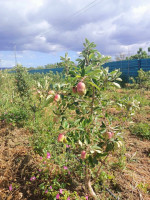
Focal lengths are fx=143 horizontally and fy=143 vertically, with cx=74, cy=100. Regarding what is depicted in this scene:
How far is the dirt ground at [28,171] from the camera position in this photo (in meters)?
1.65

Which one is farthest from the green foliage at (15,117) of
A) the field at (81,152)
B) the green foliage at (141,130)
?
the green foliage at (141,130)

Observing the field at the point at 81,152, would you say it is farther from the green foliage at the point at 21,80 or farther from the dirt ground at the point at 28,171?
the green foliage at the point at 21,80

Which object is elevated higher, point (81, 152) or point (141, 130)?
point (81, 152)

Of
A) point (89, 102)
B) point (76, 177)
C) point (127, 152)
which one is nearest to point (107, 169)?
point (76, 177)

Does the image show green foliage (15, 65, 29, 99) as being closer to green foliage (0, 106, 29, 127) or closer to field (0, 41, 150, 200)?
green foliage (0, 106, 29, 127)

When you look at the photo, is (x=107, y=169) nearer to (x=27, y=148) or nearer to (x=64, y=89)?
(x=27, y=148)

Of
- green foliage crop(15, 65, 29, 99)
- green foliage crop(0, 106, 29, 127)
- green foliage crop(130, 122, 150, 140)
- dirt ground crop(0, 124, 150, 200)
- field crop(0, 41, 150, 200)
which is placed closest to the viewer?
field crop(0, 41, 150, 200)

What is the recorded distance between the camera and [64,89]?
1.19 meters

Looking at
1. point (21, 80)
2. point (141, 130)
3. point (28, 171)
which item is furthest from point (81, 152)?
point (21, 80)

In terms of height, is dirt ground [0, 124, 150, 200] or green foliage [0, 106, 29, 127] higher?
green foliage [0, 106, 29, 127]

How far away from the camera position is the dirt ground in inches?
65.0

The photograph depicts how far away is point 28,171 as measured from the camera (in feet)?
6.29

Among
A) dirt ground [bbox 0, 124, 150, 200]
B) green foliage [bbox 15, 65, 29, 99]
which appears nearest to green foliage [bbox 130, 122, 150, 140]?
dirt ground [bbox 0, 124, 150, 200]

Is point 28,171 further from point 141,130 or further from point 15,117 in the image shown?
point 141,130
